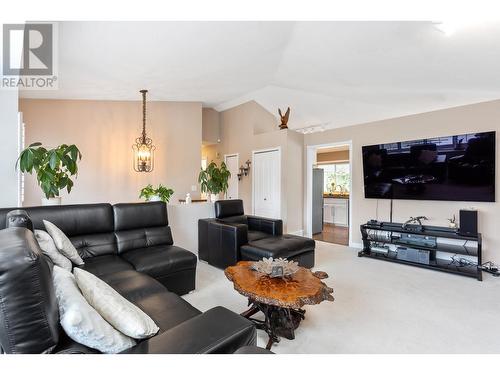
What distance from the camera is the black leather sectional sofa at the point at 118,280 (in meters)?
0.88

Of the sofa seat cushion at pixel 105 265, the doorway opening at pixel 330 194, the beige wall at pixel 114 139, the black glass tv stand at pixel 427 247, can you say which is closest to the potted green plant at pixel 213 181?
the beige wall at pixel 114 139

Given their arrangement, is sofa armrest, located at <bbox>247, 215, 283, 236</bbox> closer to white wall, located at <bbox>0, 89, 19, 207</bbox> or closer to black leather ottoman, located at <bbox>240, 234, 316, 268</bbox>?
black leather ottoman, located at <bbox>240, 234, 316, 268</bbox>

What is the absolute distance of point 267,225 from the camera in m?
3.91

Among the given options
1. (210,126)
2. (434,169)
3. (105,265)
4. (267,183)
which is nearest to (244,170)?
(267,183)

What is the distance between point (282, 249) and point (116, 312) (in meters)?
2.26

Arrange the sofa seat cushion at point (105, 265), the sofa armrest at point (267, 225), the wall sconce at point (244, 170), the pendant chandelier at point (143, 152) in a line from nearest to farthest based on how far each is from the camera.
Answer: the sofa seat cushion at point (105, 265)
the sofa armrest at point (267, 225)
the pendant chandelier at point (143, 152)
the wall sconce at point (244, 170)

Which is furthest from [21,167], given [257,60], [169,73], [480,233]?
[480,233]

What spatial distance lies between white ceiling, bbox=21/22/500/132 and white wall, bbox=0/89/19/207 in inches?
33.6

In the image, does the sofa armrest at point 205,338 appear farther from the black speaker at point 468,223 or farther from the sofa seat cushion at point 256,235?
the black speaker at point 468,223

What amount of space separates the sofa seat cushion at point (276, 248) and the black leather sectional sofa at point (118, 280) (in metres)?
0.77

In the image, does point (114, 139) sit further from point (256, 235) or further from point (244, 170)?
point (256, 235)

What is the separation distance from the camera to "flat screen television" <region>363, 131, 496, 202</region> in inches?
138

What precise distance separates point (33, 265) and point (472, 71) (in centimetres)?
414

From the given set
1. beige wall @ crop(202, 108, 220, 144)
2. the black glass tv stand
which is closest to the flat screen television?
→ the black glass tv stand
